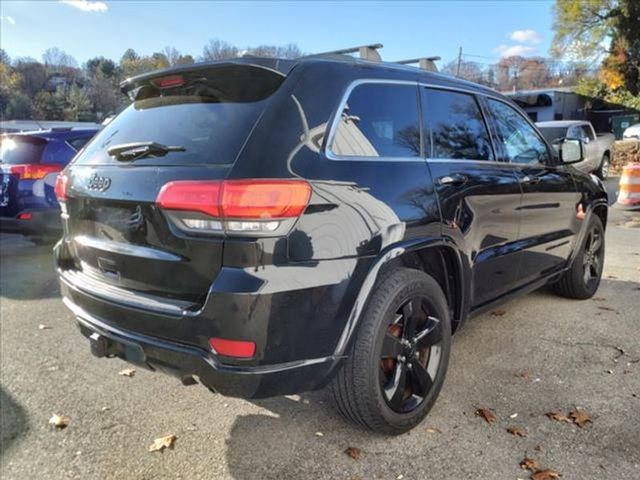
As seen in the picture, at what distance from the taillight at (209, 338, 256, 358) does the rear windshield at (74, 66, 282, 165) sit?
73 cm

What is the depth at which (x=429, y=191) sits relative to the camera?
2809mm

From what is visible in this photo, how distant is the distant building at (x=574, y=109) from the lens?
3294cm

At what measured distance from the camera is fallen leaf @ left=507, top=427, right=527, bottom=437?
277 cm

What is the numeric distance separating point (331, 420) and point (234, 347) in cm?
111

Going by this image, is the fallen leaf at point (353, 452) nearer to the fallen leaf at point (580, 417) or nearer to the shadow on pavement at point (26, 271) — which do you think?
the fallen leaf at point (580, 417)

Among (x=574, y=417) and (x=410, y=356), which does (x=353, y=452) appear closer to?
(x=410, y=356)

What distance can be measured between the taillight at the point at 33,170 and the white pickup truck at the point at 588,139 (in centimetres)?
1049

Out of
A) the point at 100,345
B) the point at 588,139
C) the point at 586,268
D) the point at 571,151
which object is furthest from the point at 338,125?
the point at 588,139

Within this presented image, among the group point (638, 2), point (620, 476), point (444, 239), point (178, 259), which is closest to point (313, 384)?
point (178, 259)

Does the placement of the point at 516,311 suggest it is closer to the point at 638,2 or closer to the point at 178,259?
the point at 178,259

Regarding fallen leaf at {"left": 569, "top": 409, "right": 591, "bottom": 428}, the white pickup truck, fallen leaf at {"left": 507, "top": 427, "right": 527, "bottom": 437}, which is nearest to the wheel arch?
fallen leaf at {"left": 507, "top": 427, "right": 527, "bottom": 437}

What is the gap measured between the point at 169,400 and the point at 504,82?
67.9 metres

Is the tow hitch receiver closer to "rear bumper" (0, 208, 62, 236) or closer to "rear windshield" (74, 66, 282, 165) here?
"rear windshield" (74, 66, 282, 165)

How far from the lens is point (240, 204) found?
81.8 inches
